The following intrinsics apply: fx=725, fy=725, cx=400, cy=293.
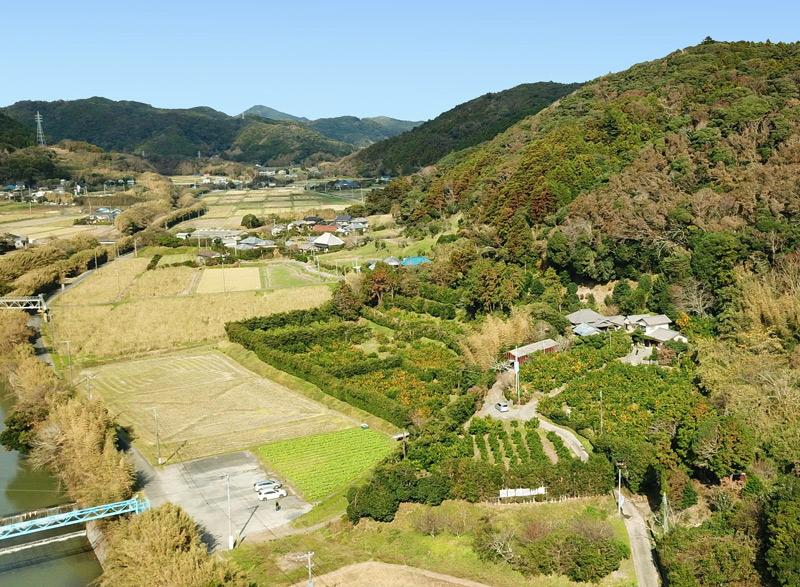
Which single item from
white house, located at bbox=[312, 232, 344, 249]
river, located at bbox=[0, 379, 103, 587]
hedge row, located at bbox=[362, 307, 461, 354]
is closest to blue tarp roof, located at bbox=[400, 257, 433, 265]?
hedge row, located at bbox=[362, 307, 461, 354]

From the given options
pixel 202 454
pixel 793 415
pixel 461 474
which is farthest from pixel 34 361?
pixel 793 415

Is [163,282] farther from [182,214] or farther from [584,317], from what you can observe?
[182,214]

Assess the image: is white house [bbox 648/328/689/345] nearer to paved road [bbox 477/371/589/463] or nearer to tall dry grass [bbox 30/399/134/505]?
paved road [bbox 477/371/589/463]

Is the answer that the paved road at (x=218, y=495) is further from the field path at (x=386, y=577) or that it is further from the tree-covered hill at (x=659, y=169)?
the tree-covered hill at (x=659, y=169)

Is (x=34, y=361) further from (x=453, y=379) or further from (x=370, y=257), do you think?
(x=370, y=257)

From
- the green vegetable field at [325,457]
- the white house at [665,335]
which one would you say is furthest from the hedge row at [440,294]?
the green vegetable field at [325,457]

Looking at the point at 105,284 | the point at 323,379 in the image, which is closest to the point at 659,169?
the point at 323,379
